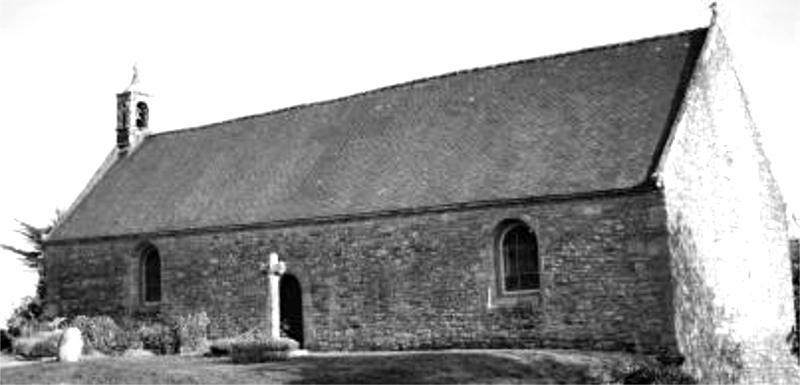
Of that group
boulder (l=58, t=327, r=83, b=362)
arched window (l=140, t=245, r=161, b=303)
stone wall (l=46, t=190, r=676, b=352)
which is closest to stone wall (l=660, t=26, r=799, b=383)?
stone wall (l=46, t=190, r=676, b=352)

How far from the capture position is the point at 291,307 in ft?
89.4

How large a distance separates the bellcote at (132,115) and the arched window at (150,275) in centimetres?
724

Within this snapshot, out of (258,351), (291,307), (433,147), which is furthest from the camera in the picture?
(291,307)

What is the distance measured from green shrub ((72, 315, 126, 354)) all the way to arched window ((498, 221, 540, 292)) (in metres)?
12.1

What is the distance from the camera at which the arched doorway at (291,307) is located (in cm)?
2697

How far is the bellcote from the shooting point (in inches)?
1462

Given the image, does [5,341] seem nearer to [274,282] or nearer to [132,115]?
[132,115]

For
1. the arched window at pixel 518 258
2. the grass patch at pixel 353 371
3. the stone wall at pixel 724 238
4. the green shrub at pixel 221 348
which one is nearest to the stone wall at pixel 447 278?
the arched window at pixel 518 258

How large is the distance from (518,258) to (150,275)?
13.4 meters

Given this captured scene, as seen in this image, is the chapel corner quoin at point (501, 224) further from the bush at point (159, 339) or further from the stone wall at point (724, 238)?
the bush at point (159, 339)

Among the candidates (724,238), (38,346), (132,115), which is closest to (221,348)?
(38,346)

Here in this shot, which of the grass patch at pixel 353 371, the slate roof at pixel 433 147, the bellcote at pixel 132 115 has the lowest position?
the grass patch at pixel 353 371

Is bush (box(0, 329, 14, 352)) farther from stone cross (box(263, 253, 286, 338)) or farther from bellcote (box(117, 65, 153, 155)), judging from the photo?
A: stone cross (box(263, 253, 286, 338))

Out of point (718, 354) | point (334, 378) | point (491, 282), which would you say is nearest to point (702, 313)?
point (718, 354)
